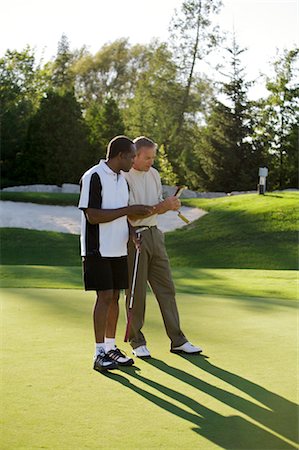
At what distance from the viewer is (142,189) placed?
17.5 feet

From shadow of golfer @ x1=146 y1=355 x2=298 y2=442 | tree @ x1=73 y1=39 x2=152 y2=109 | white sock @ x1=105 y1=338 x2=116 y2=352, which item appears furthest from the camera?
tree @ x1=73 y1=39 x2=152 y2=109

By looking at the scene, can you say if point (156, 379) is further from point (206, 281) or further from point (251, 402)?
point (206, 281)

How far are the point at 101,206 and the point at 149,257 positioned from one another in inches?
28.9

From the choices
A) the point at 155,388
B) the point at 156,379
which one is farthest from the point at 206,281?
the point at 155,388

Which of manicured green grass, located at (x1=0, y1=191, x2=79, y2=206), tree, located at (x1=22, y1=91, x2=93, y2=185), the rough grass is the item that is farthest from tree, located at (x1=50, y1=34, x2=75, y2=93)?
the rough grass

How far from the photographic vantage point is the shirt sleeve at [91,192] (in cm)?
477

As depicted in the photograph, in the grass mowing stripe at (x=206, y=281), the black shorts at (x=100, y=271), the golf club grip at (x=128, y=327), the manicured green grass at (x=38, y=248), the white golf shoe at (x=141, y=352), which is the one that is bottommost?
the manicured green grass at (x=38, y=248)

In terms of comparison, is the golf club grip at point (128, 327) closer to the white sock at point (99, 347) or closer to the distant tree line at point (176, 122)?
the white sock at point (99, 347)

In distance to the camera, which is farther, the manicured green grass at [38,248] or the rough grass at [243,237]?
the manicured green grass at [38,248]

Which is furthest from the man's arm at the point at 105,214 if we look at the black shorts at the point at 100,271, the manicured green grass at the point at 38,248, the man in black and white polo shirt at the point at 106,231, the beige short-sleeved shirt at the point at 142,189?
the manicured green grass at the point at 38,248

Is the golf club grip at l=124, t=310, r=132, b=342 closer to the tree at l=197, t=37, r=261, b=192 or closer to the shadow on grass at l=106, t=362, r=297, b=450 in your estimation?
the shadow on grass at l=106, t=362, r=297, b=450

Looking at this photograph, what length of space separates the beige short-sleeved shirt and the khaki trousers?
0.09 m

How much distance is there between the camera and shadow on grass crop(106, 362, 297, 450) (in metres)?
3.28

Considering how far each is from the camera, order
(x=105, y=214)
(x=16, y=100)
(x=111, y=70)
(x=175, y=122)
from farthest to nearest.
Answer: (x=111, y=70) → (x=175, y=122) → (x=16, y=100) → (x=105, y=214)
